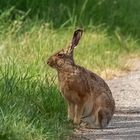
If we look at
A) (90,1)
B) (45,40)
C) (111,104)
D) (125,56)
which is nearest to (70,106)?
(111,104)

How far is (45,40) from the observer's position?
471 inches

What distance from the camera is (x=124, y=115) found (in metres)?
8.82

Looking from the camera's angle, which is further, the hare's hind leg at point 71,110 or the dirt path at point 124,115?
the hare's hind leg at point 71,110

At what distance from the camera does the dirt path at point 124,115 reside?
7.75 meters

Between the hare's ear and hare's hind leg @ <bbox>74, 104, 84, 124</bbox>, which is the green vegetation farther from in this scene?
the hare's ear

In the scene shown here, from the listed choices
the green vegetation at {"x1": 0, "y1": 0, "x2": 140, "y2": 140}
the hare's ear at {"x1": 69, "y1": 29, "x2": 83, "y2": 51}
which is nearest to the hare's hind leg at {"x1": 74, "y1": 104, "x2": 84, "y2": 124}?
the green vegetation at {"x1": 0, "y1": 0, "x2": 140, "y2": 140}

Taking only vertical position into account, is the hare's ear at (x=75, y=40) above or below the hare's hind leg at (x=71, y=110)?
above

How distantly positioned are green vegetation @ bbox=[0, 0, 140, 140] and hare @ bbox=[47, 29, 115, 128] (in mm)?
207

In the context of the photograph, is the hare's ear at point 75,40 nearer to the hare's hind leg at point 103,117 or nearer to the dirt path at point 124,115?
the hare's hind leg at point 103,117

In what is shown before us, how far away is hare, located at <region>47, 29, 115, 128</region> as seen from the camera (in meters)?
7.86

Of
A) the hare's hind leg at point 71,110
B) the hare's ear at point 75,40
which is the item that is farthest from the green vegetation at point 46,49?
the hare's ear at point 75,40

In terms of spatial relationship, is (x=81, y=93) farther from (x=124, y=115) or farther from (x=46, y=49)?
(x=46, y=49)

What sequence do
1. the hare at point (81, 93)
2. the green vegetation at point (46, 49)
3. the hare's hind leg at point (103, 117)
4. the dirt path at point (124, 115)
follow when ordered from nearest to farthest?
the green vegetation at point (46, 49), the dirt path at point (124, 115), the hare at point (81, 93), the hare's hind leg at point (103, 117)

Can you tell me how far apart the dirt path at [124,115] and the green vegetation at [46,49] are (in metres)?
0.23
